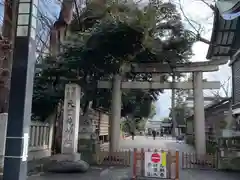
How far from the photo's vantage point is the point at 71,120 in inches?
496

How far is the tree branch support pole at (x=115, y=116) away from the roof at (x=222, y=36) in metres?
5.65

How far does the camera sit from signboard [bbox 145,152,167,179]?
962 centimetres

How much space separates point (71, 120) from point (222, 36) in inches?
363

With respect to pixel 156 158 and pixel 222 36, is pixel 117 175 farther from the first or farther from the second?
pixel 222 36

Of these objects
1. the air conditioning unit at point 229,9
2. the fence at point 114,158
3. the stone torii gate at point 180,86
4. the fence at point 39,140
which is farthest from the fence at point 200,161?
the fence at point 39,140

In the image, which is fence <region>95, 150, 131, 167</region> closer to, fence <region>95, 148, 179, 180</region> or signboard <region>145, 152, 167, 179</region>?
fence <region>95, 148, 179, 180</region>

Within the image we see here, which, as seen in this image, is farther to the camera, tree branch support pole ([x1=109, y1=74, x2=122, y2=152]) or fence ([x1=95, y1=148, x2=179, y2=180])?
tree branch support pole ([x1=109, y1=74, x2=122, y2=152])

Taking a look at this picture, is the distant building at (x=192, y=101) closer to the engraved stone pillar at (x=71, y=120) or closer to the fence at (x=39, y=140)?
the fence at (x=39, y=140)

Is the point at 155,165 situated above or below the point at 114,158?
above

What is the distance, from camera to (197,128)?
48.6ft

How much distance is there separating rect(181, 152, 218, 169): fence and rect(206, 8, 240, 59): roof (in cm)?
610

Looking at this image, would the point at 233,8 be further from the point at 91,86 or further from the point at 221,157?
the point at 91,86

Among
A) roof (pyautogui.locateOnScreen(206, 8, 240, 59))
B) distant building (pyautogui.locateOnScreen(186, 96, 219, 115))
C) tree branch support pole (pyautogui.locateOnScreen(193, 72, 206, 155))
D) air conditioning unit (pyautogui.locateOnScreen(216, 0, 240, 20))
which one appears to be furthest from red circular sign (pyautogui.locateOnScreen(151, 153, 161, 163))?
distant building (pyautogui.locateOnScreen(186, 96, 219, 115))

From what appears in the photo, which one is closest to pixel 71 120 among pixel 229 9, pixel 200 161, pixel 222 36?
pixel 200 161
